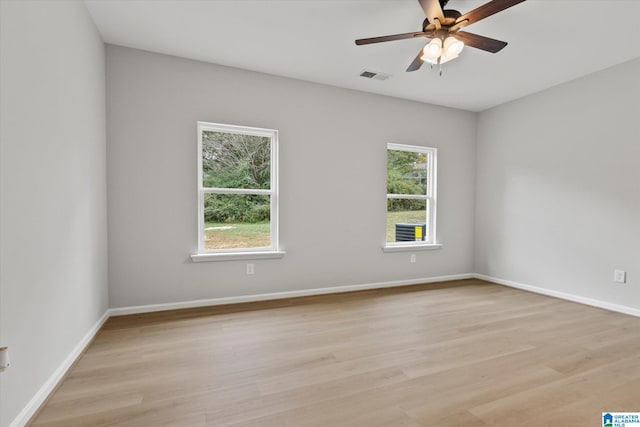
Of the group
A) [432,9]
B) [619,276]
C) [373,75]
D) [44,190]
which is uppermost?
[373,75]

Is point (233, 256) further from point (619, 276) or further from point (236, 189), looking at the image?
point (619, 276)

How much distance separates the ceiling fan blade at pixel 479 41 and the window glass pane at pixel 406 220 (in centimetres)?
245

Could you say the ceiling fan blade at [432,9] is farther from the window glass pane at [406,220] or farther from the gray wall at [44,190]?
the window glass pane at [406,220]

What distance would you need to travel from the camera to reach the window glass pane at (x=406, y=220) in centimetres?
469

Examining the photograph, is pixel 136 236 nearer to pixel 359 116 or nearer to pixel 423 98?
pixel 359 116

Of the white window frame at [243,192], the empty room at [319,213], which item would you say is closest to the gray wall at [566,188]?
the empty room at [319,213]

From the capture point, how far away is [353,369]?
7.14ft

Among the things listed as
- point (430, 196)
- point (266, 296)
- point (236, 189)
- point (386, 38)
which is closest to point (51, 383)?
point (266, 296)

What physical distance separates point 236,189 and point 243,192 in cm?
9

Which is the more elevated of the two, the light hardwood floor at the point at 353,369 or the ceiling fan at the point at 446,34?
the ceiling fan at the point at 446,34

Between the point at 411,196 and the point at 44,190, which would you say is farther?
the point at 411,196

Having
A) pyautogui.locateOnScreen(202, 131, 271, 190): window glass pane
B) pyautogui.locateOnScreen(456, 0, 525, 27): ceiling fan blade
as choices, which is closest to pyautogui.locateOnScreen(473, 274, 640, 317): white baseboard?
pyautogui.locateOnScreen(456, 0, 525, 27): ceiling fan blade

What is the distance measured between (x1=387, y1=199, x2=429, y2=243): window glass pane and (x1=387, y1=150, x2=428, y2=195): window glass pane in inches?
7.1

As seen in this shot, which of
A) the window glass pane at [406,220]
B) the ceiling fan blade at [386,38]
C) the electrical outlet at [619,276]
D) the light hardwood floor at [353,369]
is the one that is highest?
the ceiling fan blade at [386,38]
